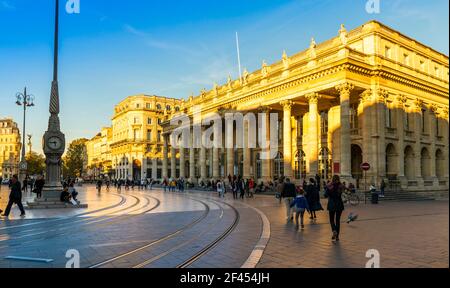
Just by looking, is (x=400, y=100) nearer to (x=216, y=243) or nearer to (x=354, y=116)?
(x=354, y=116)

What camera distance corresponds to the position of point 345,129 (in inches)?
1188

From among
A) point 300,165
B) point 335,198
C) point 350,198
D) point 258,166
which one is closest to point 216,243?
point 335,198

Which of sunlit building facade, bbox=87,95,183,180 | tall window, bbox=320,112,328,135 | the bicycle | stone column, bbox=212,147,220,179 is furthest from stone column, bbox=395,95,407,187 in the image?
sunlit building facade, bbox=87,95,183,180

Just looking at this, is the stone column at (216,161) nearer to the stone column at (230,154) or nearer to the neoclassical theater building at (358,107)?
the stone column at (230,154)

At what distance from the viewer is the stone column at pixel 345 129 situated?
29781 mm

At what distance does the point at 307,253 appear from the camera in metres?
7.84

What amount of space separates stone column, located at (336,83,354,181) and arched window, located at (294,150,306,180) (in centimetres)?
909

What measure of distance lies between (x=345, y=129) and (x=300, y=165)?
1029 cm

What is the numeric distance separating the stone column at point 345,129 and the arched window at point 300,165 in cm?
909

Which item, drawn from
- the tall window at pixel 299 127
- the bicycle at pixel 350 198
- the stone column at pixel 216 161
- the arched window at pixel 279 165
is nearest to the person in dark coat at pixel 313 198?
the bicycle at pixel 350 198

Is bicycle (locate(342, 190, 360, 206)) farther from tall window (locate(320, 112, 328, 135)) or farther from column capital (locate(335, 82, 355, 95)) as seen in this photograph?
tall window (locate(320, 112, 328, 135))
